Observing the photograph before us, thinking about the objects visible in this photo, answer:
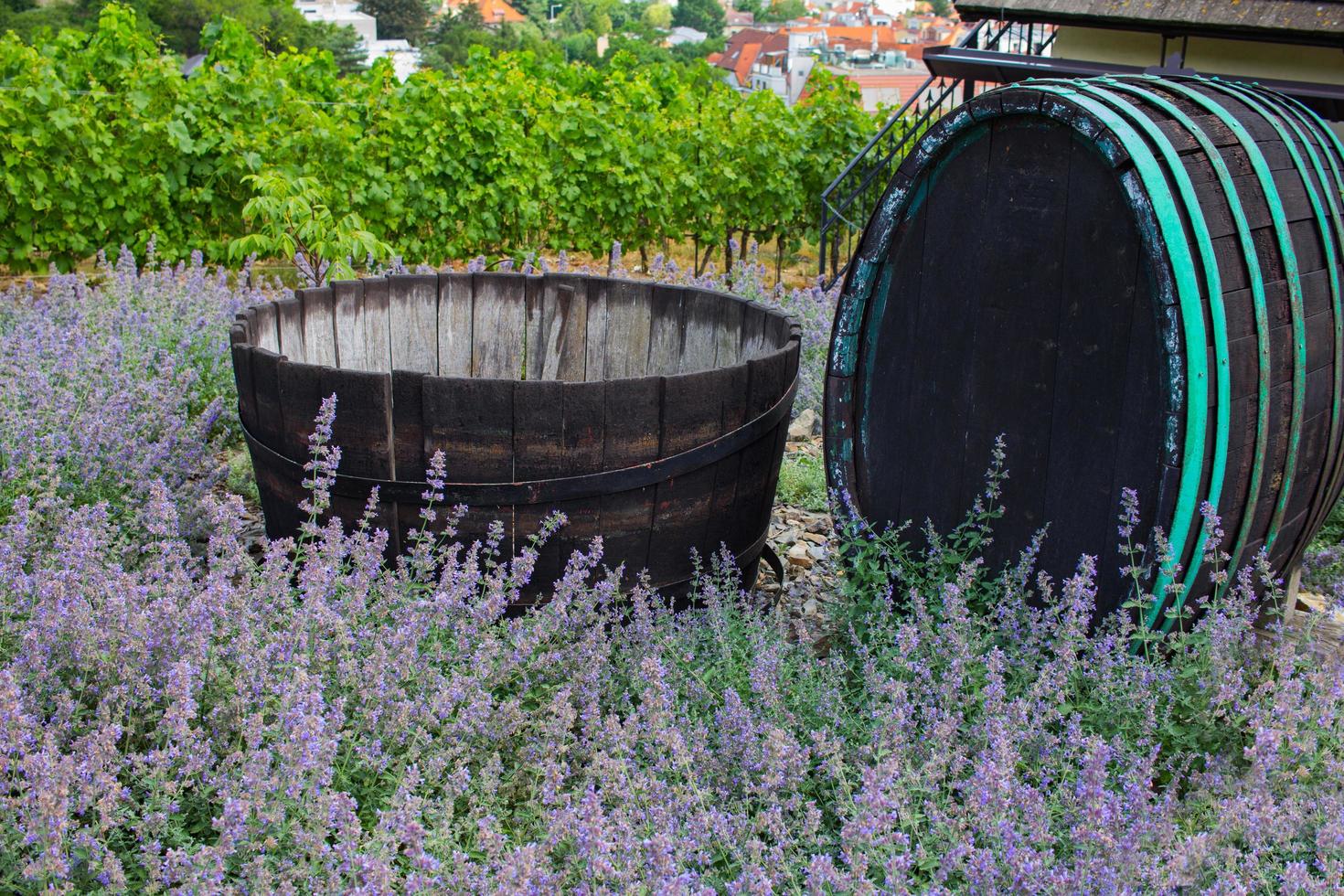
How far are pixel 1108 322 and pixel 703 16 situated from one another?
140 meters

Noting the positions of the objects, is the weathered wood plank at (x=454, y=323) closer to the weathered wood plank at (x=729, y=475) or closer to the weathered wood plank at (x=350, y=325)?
the weathered wood plank at (x=350, y=325)

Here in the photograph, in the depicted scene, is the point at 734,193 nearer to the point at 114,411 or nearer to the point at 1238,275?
the point at 114,411

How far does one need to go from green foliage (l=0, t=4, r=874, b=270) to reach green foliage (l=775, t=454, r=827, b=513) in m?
4.24

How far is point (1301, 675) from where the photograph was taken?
2.96 meters

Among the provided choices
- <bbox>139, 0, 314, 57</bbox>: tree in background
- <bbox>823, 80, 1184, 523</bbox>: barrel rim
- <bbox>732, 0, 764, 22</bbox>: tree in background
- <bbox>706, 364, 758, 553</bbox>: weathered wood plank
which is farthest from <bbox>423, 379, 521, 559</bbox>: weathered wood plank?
<bbox>732, 0, 764, 22</bbox>: tree in background

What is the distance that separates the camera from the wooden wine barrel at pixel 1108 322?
9.68 feet

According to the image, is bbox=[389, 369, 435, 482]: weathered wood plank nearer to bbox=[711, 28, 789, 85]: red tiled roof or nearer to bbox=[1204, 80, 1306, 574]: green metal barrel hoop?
bbox=[1204, 80, 1306, 574]: green metal barrel hoop

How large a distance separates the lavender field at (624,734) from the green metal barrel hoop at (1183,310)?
0.11m

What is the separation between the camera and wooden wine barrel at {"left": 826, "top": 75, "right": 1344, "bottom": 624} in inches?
116

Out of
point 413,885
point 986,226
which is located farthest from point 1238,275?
point 413,885

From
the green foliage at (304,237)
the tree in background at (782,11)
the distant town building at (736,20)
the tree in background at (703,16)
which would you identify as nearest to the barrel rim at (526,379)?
the green foliage at (304,237)

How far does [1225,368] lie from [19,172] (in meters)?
A: 8.18

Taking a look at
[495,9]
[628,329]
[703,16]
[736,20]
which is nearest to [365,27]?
[495,9]

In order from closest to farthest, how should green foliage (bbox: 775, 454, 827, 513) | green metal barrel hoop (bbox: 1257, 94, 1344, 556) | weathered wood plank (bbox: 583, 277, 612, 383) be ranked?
green metal barrel hoop (bbox: 1257, 94, 1344, 556)
weathered wood plank (bbox: 583, 277, 612, 383)
green foliage (bbox: 775, 454, 827, 513)
